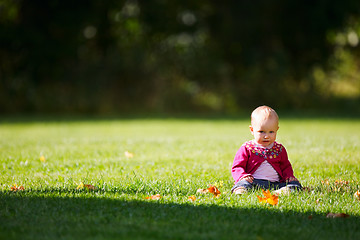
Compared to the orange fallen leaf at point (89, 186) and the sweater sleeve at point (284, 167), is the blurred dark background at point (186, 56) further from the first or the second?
the sweater sleeve at point (284, 167)

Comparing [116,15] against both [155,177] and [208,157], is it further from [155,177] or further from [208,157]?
[155,177]

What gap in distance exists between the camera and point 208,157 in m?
6.55

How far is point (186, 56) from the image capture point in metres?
19.9

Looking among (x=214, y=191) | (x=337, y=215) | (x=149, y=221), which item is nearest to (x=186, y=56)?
(x=214, y=191)

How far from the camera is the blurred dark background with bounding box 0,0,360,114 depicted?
18078 mm

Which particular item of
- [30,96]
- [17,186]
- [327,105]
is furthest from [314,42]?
[17,186]

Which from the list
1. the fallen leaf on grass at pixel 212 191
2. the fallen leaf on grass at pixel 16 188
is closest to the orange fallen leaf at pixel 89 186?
the fallen leaf on grass at pixel 16 188

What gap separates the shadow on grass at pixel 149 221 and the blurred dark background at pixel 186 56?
15040 mm

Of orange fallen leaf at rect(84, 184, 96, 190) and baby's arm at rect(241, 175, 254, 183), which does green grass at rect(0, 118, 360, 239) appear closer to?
orange fallen leaf at rect(84, 184, 96, 190)

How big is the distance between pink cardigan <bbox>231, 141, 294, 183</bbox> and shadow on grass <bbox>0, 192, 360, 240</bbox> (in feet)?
3.15

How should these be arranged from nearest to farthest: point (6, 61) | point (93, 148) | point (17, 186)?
point (17, 186), point (93, 148), point (6, 61)

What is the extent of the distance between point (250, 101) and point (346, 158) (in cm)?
1380

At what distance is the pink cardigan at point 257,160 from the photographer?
179 inches

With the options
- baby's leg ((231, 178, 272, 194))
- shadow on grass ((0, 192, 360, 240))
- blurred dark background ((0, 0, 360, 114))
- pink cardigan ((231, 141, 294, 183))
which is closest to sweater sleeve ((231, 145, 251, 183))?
pink cardigan ((231, 141, 294, 183))
